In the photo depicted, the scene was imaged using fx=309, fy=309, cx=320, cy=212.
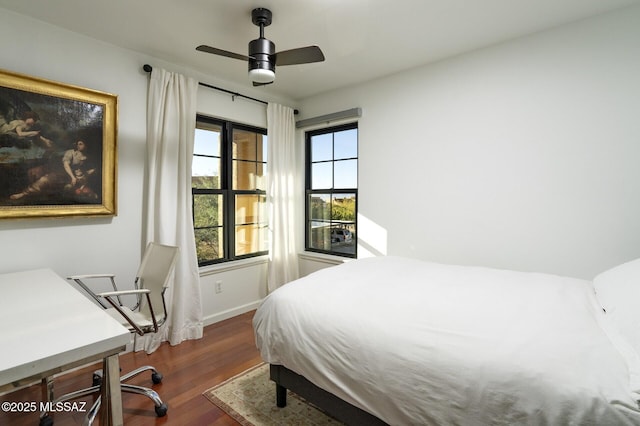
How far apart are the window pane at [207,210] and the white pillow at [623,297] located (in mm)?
3183

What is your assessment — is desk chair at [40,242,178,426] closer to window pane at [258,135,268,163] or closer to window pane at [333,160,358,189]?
window pane at [258,135,268,163]

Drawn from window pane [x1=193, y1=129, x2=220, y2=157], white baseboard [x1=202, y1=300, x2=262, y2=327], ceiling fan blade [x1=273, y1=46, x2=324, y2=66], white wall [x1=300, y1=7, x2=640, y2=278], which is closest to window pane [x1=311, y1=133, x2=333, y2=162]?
white wall [x1=300, y1=7, x2=640, y2=278]

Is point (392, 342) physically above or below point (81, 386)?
above

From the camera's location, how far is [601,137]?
2.21 m

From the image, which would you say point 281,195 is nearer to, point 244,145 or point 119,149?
point 244,145

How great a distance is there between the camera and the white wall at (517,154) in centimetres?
Answer: 216

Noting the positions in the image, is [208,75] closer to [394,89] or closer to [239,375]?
[394,89]

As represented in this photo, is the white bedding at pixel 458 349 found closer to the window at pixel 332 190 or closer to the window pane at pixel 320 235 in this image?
the window at pixel 332 190

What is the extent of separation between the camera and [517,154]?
2.54 metres

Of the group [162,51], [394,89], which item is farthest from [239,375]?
[394,89]

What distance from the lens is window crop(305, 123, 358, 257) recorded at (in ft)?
12.2

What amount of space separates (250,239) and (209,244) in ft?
1.74

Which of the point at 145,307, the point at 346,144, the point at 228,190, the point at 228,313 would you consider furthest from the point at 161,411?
the point at 346,144

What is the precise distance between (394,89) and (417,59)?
389 mm
